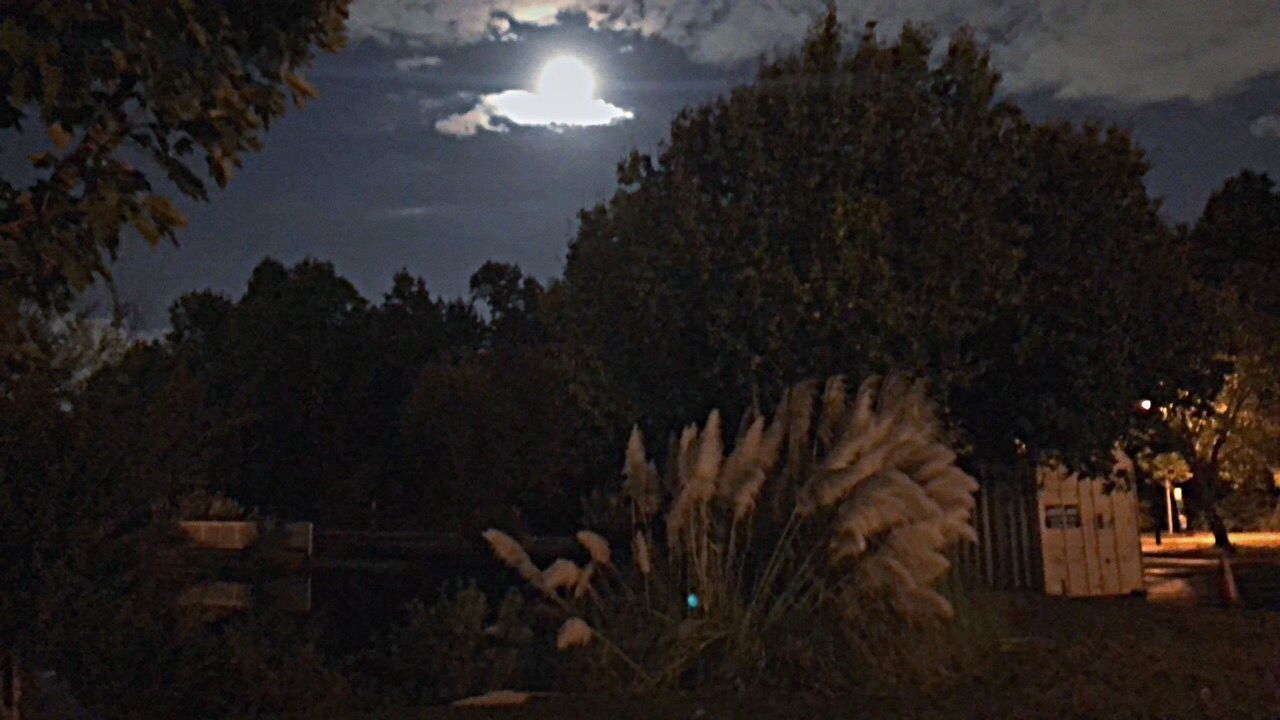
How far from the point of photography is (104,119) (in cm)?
656

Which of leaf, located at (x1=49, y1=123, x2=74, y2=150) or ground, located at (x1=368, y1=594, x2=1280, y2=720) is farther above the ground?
leaf, located at (x1=49, y1=123, x2=74, y2=150)

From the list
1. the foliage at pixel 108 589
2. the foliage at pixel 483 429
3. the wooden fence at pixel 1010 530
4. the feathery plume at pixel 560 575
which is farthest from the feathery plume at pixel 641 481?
the foliage at pixel 483 429

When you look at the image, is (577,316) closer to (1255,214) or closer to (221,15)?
(221,15)

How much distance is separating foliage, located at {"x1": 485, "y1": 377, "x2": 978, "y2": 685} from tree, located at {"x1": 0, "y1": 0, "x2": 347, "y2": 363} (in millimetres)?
4743

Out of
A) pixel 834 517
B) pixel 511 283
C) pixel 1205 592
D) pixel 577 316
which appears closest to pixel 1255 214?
pixel 511 283

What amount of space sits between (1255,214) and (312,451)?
4079 cm

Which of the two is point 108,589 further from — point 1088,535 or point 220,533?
point 1088,535

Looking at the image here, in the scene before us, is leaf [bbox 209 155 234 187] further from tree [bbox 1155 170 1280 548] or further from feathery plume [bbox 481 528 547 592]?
tree [bbox 1155 170 1280 548]

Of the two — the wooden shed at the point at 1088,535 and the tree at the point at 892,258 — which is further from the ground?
the tree at the point at 892,258

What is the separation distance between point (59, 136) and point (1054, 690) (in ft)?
25.7

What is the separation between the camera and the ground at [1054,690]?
9312 millimetres

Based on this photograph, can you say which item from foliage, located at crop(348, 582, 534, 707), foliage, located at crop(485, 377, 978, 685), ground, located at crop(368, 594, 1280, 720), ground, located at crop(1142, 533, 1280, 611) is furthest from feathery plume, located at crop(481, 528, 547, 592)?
ground, located at crop(1142, 533, 1280, 611)

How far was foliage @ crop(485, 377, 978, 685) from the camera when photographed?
10578 millimetres

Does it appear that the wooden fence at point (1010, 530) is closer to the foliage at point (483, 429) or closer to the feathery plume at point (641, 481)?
the foliage at point (483, 429)
